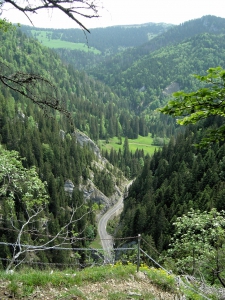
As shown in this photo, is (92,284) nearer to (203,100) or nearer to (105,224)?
(203,100)

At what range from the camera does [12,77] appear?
728 centimetres

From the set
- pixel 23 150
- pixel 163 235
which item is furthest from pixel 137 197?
pixel 23 150

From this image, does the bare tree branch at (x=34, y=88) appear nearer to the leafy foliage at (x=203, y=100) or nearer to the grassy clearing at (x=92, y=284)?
the leafy foliage at (x=203, y=100)

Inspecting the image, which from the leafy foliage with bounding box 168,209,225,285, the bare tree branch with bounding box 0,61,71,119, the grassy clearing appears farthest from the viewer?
the leafy foliage with bounding box 168,209,225,285

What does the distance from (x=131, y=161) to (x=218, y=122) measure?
87163mm

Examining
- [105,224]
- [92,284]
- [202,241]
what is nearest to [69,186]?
[105,224]

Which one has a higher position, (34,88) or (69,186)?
(34,88)

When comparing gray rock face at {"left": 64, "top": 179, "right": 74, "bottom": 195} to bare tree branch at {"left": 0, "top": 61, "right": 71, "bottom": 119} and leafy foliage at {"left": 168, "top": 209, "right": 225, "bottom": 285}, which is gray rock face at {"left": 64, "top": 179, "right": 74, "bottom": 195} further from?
bare tree branch at {"left": 0, "top": 61, "right": 71, "bottom": 119}

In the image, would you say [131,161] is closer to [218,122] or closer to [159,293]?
[218,122]

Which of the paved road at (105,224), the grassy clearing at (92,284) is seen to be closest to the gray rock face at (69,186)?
the paved road at (105,224)

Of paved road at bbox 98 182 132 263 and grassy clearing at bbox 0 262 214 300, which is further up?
grassy clearing at bbox 0 262 214 300

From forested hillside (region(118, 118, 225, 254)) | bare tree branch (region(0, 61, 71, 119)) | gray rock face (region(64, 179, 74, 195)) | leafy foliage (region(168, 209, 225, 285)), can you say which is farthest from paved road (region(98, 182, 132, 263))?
bare tree branch (region(0, 61, 71, 119))

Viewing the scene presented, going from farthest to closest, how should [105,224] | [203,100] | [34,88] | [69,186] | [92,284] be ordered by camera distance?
[69,186]
[105,224]
[92,284]
[34,88]
[203,100]

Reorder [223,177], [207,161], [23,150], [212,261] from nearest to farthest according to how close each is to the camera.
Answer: [212,261]
[223,177]
[207,161]
[23,150]
